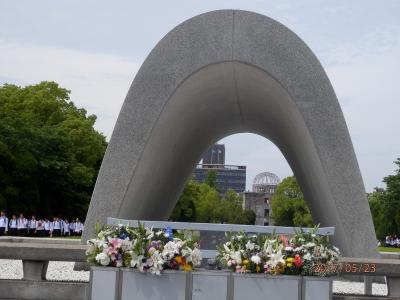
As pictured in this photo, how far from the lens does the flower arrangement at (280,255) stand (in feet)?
23.9

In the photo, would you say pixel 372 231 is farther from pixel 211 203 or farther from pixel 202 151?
pixel 211 203

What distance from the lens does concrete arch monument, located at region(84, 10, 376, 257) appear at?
12.1m

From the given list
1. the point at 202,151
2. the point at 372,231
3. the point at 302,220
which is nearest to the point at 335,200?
the point at 372,231

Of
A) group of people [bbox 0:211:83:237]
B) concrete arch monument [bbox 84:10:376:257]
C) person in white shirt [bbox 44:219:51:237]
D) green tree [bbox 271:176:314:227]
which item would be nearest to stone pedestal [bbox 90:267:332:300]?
concrete arch monument [bbox 84:10:376:257]

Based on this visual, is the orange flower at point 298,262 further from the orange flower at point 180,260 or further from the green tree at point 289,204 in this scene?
the green tree at point 289,204

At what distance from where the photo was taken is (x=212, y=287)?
7.27m

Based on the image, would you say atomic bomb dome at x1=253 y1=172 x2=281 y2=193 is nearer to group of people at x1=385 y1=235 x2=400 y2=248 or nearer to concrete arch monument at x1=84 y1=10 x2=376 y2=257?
group of people at x1=385 y1=235 x2=400 y2=248

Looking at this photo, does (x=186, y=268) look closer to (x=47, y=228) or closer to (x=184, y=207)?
(x=47, y=228)

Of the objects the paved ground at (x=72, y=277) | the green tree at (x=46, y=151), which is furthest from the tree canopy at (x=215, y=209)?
the paved ground at (x=72, y=277)

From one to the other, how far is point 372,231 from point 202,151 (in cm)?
918

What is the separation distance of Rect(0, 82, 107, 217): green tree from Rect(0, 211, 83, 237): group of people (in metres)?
2.87

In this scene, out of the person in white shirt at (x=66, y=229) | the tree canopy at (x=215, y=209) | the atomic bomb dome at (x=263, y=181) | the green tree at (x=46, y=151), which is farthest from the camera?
the atomic bomb dome at (x=263, y=181)

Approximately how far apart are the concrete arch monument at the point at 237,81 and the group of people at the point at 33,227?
16.7m

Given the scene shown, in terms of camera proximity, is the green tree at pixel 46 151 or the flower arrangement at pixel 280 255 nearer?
the flower arrangement at pixel 280 255
